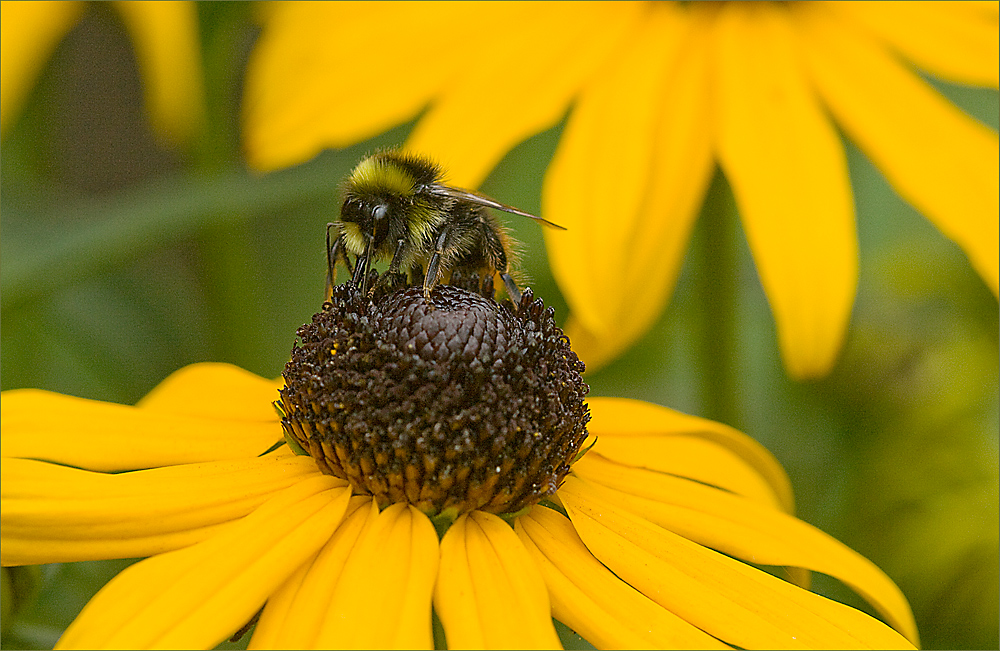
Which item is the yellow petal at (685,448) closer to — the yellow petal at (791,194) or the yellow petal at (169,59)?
the yellow petal at (791,194)

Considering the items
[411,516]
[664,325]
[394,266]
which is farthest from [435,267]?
[664,325]

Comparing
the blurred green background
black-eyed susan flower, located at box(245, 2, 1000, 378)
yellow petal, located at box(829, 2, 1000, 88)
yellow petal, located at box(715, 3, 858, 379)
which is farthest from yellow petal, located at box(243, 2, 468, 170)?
yellow petal, located at box(829, 2, 1000, 88)

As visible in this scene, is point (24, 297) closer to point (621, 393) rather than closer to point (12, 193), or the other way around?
point (12, 193)

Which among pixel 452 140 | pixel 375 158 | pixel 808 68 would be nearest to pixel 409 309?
pixel 375 158

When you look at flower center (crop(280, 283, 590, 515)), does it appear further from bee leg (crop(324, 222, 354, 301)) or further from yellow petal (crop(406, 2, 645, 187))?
yellow petal (crop(406, 2, 645, 187))

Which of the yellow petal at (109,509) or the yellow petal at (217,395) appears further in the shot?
the yellow petal at (217,395)

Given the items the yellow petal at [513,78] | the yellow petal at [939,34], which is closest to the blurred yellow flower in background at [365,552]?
the yellow petal at [513,78]
